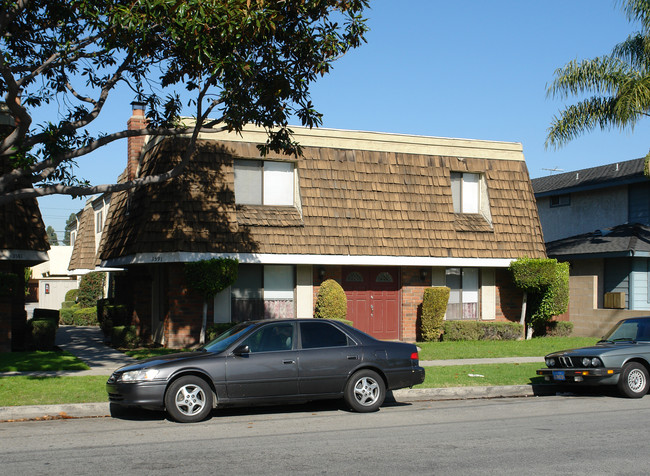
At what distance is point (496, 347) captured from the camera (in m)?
20.2

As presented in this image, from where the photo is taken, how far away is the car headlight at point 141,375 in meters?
10.2

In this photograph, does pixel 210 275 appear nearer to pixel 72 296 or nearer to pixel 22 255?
pixel 22 255

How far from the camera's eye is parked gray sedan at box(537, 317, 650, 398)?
12.8m

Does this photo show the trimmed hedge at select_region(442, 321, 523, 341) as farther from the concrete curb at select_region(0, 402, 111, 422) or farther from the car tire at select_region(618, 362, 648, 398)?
the concrete curb at select_region(0, 402, 111, 422)

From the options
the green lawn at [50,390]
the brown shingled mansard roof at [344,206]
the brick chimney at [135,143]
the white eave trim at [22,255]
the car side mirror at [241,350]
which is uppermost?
the brick chimney at [135,143]

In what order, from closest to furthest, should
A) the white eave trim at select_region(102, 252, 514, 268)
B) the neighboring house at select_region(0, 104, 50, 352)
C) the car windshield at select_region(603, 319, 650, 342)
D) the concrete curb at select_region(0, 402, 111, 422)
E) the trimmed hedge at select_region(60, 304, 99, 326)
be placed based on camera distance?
the concrete curb at select_region(0, 402, 111, 422), the car windshield at select_region(603, 319, 650, 342), the neighboring house at select_region(0, 104, 50, 352), the white eave trim at select_region(102, 252, 514, 268), the trimmed hedge at select_region(60, 304, 99, 326)

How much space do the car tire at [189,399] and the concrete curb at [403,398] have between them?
1571 millimetres

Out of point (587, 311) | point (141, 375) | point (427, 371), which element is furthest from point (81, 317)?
point (141, 375)

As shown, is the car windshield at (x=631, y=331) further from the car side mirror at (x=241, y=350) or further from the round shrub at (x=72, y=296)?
the round shrub at (x=72, y=296)

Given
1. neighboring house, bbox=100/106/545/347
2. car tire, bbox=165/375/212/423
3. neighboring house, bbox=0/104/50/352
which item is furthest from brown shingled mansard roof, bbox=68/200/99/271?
car tire, bbox=165/375/212/423

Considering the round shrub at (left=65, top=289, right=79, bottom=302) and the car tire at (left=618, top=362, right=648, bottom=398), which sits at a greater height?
the round shrub at (left=65, top=289, right=79, bottom=302)

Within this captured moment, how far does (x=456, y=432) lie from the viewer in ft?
31.7

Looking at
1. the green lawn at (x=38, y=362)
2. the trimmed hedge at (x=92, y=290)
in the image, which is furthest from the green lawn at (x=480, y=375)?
the trimmed hedge at (x=92, y=290)

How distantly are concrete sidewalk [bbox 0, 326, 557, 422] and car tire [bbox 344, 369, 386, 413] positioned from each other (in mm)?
1498
